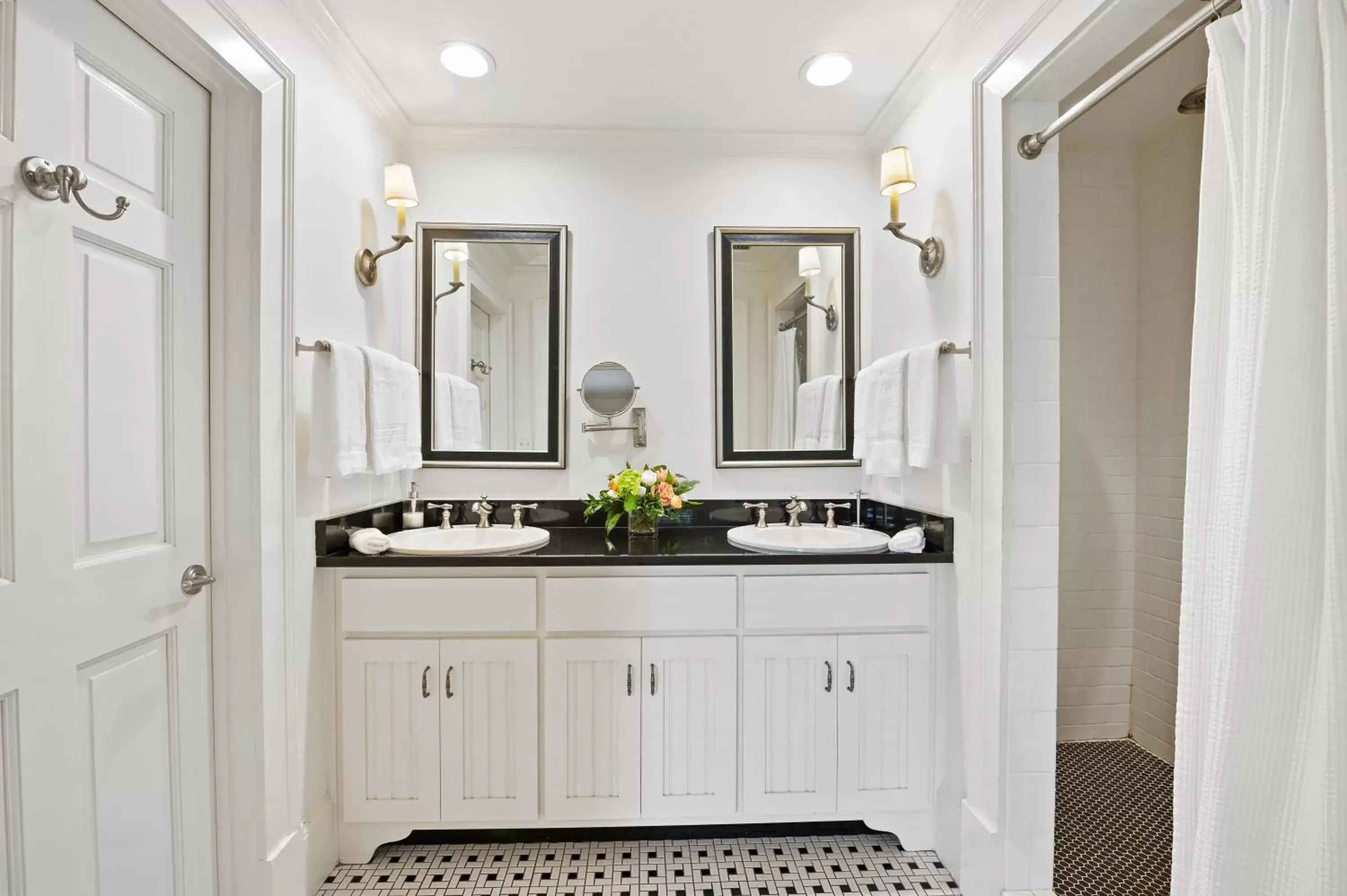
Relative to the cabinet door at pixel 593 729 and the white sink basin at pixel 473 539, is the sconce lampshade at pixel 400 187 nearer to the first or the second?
the white sink basin at pixel 473 539

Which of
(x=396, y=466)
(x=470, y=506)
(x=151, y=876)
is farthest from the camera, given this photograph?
(x=470, y=506)

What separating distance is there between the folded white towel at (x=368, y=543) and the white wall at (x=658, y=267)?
0.53 metres

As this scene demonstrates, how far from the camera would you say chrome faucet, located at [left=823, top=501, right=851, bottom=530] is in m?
2.29

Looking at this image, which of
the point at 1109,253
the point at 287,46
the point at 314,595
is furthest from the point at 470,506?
the point at 1109,253

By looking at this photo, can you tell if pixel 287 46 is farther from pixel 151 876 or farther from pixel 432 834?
pixel 432 834

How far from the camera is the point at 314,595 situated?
176cm

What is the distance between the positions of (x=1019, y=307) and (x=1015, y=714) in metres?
1.02

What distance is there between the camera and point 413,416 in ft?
6.91

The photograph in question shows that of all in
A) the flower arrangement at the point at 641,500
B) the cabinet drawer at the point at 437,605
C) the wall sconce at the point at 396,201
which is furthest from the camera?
the flower arrangement at the point at 641,500

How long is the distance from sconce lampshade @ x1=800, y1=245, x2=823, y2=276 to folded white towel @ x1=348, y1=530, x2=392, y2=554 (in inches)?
68.8

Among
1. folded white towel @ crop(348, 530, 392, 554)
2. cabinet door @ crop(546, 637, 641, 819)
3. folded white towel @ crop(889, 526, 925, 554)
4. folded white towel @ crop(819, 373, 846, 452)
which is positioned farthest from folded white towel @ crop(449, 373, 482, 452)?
folded white towel @ crop(889, 526, 925, 554)

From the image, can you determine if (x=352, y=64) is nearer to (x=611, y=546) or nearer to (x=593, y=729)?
(x=611, y=546)

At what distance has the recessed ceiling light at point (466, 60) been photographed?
1894 mm

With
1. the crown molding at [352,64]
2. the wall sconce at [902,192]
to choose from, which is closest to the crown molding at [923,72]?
the wall sconce at [902,192]
